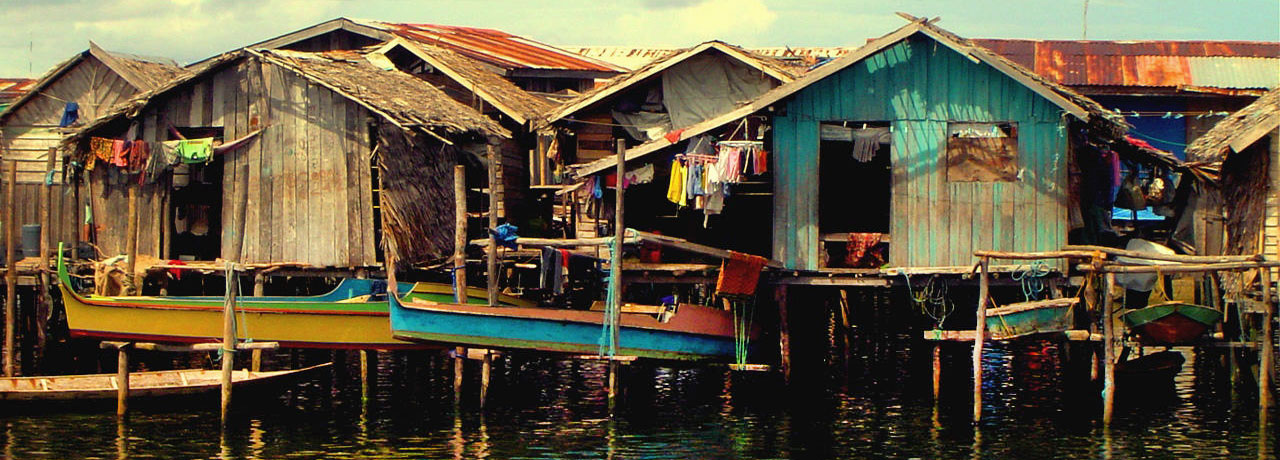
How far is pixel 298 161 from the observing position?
2481 centimetres

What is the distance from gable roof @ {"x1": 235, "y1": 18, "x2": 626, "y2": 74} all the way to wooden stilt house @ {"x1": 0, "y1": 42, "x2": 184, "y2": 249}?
2717 millimetres

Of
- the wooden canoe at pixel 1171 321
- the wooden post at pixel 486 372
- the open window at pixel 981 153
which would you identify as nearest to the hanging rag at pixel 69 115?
the wooden post at pixel 486 372

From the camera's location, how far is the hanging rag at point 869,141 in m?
22.3

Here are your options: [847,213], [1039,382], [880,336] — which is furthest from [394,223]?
[880,336]

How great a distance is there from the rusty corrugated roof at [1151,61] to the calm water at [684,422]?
9.36 metres

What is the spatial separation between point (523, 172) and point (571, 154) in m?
2.28

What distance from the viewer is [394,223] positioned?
24.4 meters

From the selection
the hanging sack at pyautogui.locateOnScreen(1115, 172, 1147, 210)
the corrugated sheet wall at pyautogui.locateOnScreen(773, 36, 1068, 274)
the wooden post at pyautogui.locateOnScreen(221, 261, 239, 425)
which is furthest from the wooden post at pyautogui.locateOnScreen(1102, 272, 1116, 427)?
the wooden post at pyautogui.locateOnScreen(221, 261, 239, 425)

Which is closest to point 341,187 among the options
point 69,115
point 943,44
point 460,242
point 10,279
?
point 460,242

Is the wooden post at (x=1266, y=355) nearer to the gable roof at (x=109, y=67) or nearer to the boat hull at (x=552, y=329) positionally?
the boat hull at (x=552, y=329)

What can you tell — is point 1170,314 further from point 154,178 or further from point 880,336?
point 154,178

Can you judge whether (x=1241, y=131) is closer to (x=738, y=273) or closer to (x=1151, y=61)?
(x=738, y=273)

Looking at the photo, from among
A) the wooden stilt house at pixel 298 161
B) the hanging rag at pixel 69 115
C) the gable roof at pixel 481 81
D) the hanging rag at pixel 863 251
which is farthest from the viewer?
the hanging rag at pixel 69 115

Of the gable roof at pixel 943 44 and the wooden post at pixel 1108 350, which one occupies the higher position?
the gable roof at pixel 943 44
